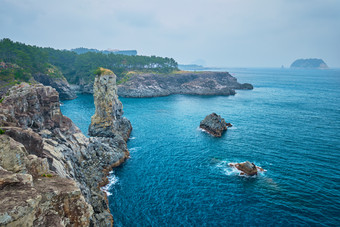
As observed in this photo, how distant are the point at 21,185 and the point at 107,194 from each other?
30.6 meters

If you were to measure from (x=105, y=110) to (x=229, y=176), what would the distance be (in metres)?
49.1

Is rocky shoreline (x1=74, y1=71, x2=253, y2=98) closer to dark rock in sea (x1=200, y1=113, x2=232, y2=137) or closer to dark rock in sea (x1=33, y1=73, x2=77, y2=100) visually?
dark rock in sea (x1=33, y1=73, x2=77, y2=100)

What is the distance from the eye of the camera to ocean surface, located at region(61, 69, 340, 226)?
3928 cm

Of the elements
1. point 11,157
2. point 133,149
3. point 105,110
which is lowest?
point 133,149

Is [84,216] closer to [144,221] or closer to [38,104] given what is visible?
[144,221]

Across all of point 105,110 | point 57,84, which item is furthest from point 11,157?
point 57,84

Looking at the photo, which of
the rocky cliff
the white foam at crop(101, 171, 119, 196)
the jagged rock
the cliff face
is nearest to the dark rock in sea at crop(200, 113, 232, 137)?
the rocky cliff

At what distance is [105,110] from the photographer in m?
75.7

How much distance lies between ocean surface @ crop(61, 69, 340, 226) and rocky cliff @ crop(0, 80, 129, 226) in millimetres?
6431

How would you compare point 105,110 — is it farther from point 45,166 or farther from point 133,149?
point 45,166

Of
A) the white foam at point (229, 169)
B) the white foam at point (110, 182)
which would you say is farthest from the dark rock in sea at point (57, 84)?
the white foam at point (229, 169)

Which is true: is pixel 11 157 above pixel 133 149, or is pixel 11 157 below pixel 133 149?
above

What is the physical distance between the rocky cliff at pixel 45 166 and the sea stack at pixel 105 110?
503 inches

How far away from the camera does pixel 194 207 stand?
136 ft
